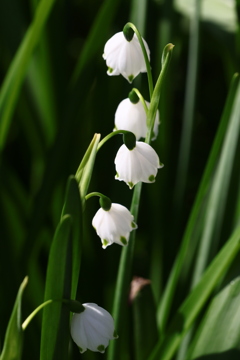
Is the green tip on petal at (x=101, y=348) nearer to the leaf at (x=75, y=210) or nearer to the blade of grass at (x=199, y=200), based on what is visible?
the leaf at (x=75, y=210)

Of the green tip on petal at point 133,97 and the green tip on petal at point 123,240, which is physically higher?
the green tip on petal at point 133,97

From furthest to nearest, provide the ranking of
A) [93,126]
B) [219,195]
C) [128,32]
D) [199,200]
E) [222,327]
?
[93,126] < [219,195] < [199,200] < [222,327] < [128,32]

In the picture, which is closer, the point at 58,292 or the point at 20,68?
the point at 58,292

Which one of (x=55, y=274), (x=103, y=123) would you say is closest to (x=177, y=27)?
(x=103, y=123)

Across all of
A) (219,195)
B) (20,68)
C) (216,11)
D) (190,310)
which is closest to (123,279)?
(190,310)

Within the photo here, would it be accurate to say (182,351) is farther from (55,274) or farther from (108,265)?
(55,274)

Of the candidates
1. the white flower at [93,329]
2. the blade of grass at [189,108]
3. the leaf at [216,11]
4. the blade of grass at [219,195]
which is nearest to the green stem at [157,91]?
the white flower at [93,329]

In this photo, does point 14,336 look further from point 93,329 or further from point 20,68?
point 20,68
